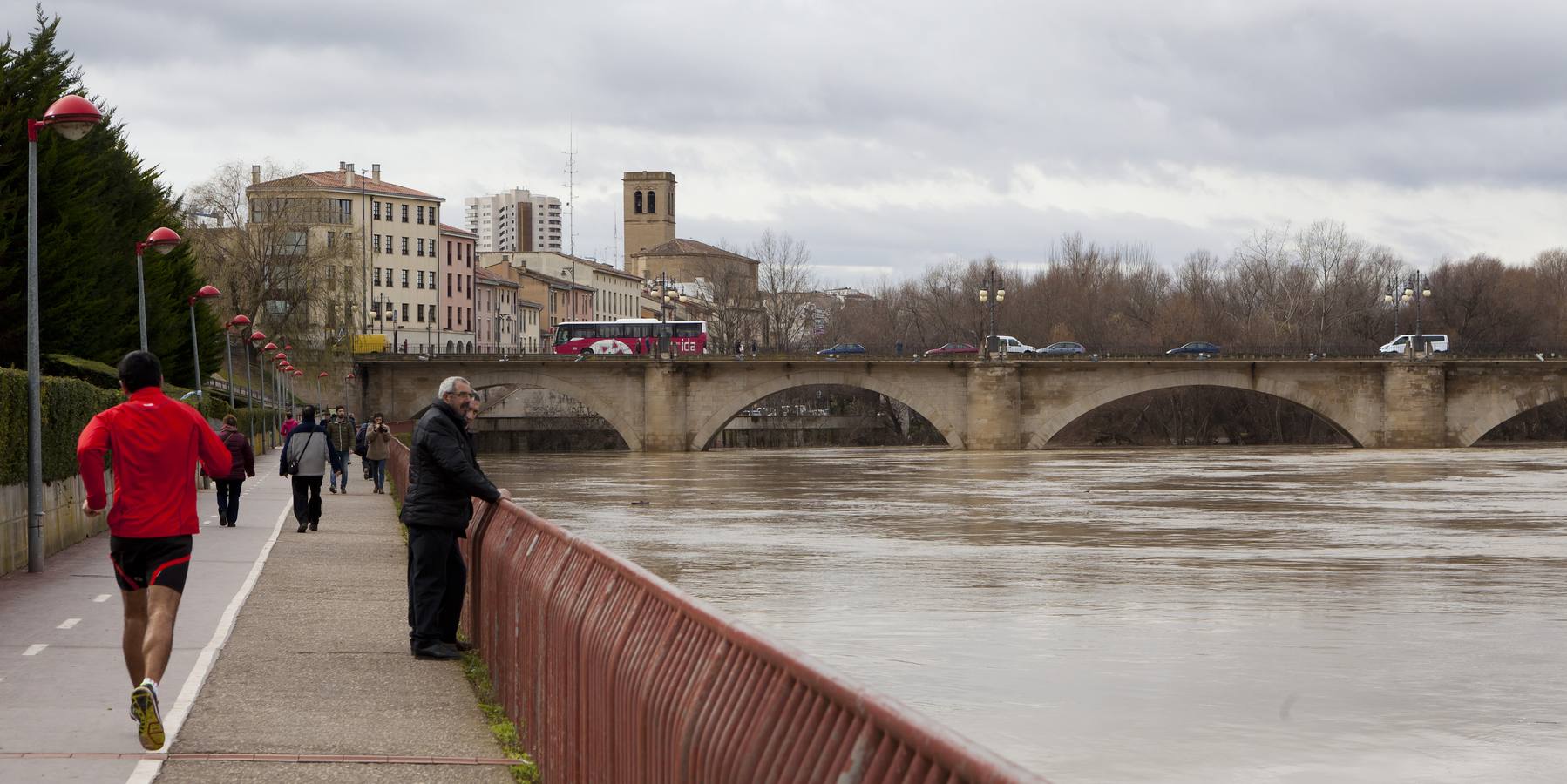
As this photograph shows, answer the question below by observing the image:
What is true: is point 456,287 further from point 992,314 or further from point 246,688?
point 246,688

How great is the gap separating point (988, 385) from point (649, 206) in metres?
98.1

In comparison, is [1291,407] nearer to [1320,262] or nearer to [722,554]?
[1320,262]

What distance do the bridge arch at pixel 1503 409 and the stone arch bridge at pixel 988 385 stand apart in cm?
7

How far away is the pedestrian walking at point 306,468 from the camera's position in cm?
2200

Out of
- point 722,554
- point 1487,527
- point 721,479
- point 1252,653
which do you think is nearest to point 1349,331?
point 721,479

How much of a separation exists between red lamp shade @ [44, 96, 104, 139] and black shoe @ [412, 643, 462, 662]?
718 centimetres

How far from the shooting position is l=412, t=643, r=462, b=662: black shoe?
10281 millimetres

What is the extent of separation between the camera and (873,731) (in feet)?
11.6

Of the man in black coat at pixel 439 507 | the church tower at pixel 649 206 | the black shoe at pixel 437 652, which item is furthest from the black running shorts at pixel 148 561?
the church tower at pixel 649 206

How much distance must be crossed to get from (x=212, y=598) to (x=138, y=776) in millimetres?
6982

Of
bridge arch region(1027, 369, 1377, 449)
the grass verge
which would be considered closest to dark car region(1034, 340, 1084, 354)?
bridge arch region(1027, 369, 1377, 449)

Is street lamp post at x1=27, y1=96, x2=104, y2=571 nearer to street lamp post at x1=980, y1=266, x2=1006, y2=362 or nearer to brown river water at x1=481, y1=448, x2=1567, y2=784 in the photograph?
brown river water at x1=481, y1=448, x2=1567, y2=784

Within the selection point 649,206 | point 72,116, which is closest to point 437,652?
point 72,116

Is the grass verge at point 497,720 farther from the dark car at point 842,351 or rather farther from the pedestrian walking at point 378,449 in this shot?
the dark car at point 842,351
